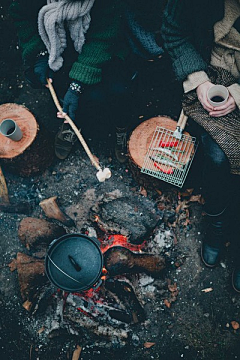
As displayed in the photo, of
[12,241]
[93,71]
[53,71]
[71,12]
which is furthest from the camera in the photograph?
[12,241]

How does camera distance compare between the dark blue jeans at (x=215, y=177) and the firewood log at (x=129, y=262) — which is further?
the firewood log at (x=129, y=262)

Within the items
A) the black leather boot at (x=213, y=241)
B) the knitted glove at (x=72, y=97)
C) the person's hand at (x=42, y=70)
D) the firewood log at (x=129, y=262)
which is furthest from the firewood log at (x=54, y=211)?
the black leather boot at (x=213, y=241)

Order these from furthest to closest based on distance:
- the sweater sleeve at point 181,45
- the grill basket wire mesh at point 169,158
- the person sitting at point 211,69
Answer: the grill basket wire mesh at point 169,158 → the sweater sleeve at point 181,45 → the person sitting at point 211,69

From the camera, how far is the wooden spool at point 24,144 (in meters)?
3.33

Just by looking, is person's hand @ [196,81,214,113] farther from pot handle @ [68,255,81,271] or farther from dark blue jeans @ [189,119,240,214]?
pot handle @ [68,255,81,271]

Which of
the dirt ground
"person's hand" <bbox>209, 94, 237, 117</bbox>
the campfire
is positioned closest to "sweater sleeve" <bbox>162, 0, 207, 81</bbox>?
"person's hand" <bbox>209, 94, 237, 117</bbox>

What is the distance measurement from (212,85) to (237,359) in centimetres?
288

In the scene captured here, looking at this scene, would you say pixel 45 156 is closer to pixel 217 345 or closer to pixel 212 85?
pixel 212 85

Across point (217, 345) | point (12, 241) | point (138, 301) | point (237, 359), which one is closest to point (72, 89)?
point (12, 241)

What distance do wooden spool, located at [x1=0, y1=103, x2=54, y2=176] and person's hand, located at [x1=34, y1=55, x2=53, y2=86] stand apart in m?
0.43

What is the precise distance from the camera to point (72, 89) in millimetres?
3086

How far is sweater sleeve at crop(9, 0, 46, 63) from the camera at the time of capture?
9.71 feet

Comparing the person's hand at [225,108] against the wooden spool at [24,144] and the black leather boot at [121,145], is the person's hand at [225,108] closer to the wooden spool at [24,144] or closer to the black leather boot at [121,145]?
the black leather boot at [121,145]

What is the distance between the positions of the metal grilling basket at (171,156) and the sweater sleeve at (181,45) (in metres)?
0.48
